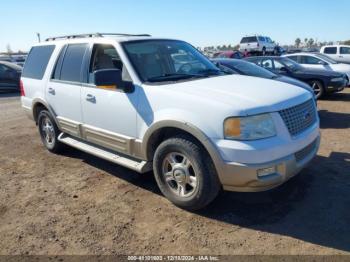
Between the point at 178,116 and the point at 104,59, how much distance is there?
1.72 metres

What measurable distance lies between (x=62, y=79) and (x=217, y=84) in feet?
8.61

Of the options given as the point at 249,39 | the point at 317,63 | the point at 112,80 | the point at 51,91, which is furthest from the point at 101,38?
the point at 249,39

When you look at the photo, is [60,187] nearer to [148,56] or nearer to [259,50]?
[148,56]

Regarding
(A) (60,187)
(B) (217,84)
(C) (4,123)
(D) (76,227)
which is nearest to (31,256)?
(D) (76,227)

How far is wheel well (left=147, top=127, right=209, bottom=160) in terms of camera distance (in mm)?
3849

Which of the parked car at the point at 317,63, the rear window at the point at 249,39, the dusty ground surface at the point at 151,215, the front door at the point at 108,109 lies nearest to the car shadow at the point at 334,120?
the dusty ground surface at the point at 151,215

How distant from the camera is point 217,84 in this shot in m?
4.11

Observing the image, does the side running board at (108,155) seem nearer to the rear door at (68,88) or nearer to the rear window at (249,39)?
the rear door at (68,88)

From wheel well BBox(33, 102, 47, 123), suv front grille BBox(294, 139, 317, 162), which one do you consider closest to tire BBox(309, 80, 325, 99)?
suv front grille BBox(294, 139, 317, 162)

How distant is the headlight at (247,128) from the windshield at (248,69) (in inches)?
211

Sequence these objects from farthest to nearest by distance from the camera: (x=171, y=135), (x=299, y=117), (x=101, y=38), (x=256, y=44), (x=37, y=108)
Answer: (x=256, y=44), (x=37, y=108), (x=101, y=38), (x=171, y=135), (x=299, y=117)

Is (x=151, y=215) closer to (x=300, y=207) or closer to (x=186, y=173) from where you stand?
(x=186, y=173)

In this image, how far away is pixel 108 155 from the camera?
4781 mm

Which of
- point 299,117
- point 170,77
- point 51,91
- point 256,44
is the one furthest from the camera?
point 256,44
